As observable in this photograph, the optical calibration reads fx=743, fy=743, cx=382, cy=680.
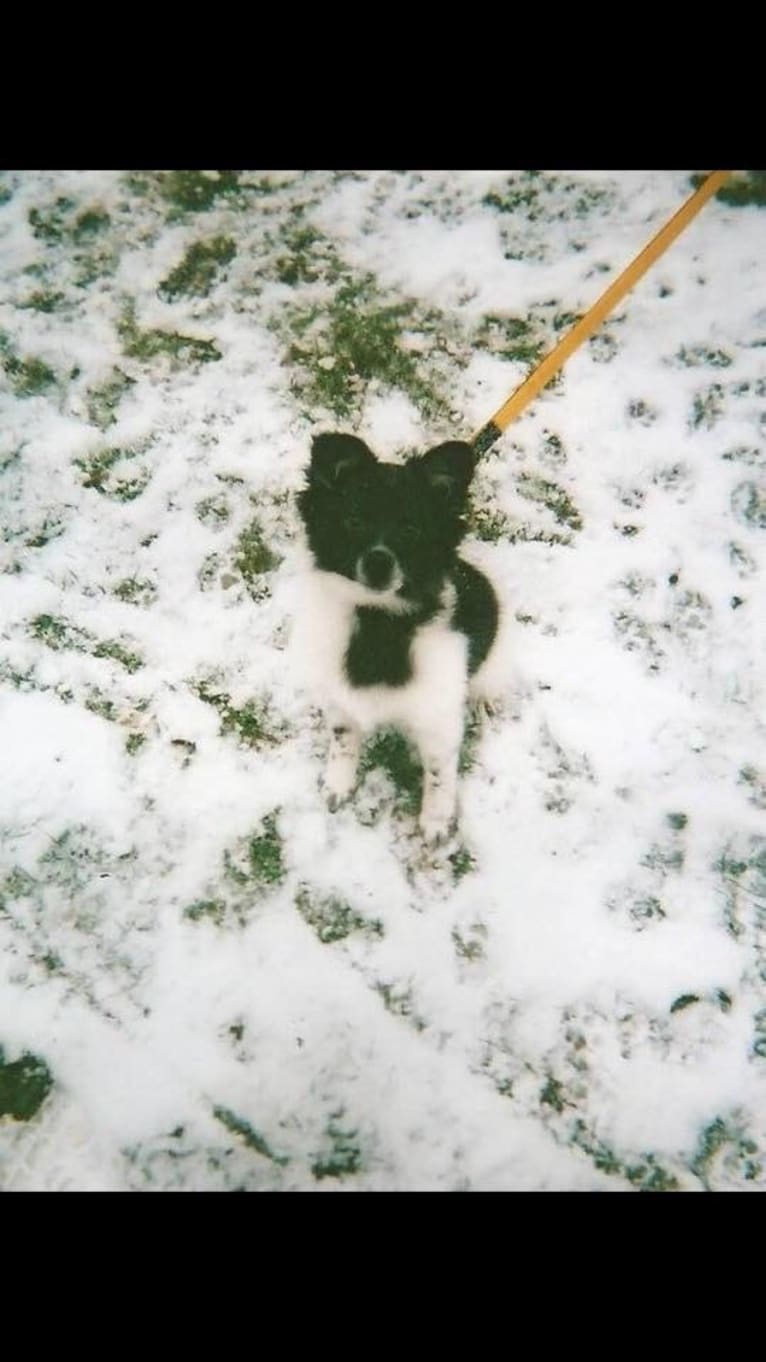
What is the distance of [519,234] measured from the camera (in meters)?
3.72

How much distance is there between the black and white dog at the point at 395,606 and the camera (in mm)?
2455

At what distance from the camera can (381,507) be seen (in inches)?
96.5

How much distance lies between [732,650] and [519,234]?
2.32 m

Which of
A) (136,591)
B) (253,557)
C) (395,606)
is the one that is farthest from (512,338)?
(136,591)

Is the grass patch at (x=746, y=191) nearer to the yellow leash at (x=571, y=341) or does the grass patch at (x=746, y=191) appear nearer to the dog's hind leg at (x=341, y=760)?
the yellow leash at (x=571, y=341)

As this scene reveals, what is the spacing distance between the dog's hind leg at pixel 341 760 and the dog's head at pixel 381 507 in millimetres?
605

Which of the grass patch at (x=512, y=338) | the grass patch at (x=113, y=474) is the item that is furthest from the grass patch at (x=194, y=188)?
the grass patch at (x=512, y=338)

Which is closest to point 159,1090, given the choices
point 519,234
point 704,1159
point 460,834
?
point 460,834

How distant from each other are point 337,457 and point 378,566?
38 cm

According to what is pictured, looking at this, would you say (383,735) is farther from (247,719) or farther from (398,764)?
(247,719)

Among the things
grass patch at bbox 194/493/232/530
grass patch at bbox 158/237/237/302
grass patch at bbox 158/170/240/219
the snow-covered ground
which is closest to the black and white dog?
the snow-covered ground

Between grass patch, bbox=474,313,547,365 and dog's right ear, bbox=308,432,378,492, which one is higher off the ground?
grass patch, bbox=474,313,547,365

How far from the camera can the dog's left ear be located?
2441 mm

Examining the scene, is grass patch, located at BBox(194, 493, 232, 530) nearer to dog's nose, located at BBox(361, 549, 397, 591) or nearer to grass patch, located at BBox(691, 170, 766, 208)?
dog's nose, located at BBox(361, 549, 397, 591)
